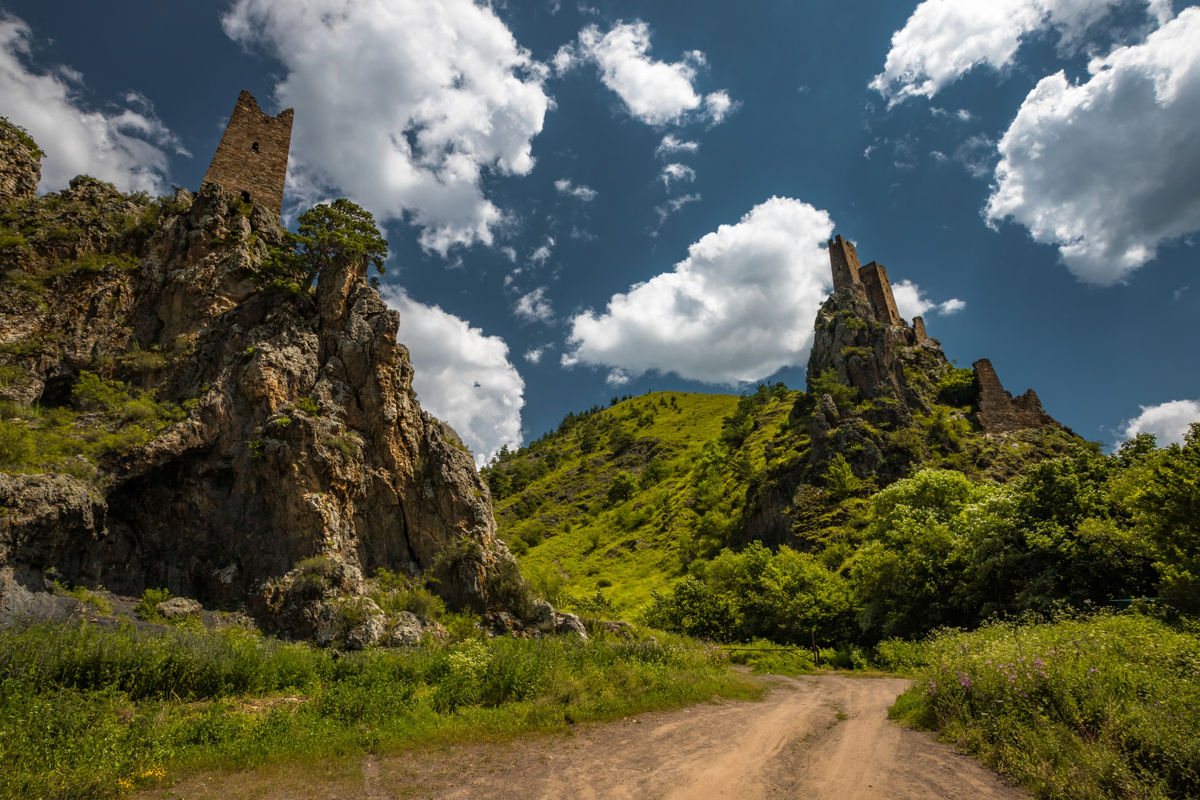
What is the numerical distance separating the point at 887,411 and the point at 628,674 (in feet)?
167

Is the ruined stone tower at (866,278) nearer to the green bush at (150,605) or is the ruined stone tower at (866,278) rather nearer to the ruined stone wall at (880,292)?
the ruined stone wall at (880,292)

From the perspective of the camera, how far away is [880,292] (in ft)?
245

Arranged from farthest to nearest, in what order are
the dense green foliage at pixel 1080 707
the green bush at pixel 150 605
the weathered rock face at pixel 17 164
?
the weathered rock face at pixel 17 164, the green bush at pixel 150 605, the dense green foliage at pixel 1080 707

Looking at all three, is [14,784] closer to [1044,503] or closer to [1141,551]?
[1141,551]

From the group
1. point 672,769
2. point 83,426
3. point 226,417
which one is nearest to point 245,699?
point 672,769

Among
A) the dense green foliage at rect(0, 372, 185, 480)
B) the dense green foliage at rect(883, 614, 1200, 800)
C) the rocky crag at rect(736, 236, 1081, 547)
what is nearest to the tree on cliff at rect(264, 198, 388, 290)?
the dense green foliage at rect(0, 372, 185, 480)

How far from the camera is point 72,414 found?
20.8 meters

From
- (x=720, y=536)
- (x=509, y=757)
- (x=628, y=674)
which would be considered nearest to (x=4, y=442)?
(x=509, y=757)

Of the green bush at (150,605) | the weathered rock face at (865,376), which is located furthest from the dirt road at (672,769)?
the weathered rock face at (865,376)

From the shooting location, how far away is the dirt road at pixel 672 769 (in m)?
7.32

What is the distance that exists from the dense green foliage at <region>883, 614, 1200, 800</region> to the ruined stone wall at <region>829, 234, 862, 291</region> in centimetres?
7226

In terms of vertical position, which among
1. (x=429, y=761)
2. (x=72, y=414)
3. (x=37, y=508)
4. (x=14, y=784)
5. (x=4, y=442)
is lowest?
(x=429, y=761)

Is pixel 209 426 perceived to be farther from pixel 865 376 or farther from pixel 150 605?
pixel 865 376

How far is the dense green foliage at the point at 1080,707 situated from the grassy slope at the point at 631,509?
2636 cm
